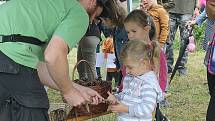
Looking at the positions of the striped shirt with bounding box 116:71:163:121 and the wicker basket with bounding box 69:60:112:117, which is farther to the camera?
the wicker basket with bounding box 69:60:112:117

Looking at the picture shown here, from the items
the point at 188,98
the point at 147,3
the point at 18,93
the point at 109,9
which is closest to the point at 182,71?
the point at 188,98

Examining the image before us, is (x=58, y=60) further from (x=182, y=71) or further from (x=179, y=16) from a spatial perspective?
(x=182, y=71)

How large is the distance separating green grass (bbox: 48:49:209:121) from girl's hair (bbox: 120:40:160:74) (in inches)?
74.8

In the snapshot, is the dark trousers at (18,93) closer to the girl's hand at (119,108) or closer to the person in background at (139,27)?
the girl's hand at (119,108)

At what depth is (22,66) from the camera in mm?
2541

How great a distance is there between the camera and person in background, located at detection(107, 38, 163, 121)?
3070 millimetres

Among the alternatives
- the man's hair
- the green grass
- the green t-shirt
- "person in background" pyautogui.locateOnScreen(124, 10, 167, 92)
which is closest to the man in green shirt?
the green t-shirt

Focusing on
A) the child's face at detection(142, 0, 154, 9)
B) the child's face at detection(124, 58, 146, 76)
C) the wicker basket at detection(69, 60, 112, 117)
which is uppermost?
the child's face at detection(142, 0, 154, 9)

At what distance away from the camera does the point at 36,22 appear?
2492 millimetres

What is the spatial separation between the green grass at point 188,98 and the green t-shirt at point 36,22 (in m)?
2.63

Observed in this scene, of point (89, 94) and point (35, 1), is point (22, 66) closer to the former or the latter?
point (35, 1)

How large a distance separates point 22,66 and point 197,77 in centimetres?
532

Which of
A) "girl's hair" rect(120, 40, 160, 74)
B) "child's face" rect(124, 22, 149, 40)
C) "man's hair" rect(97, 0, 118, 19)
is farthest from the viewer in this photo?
"child's face" rect(124, 22, 149, 40)

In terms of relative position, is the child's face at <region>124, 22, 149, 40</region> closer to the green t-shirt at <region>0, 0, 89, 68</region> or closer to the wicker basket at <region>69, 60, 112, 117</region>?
the wicker basket at <region>69, 60, 112, 117</region>
